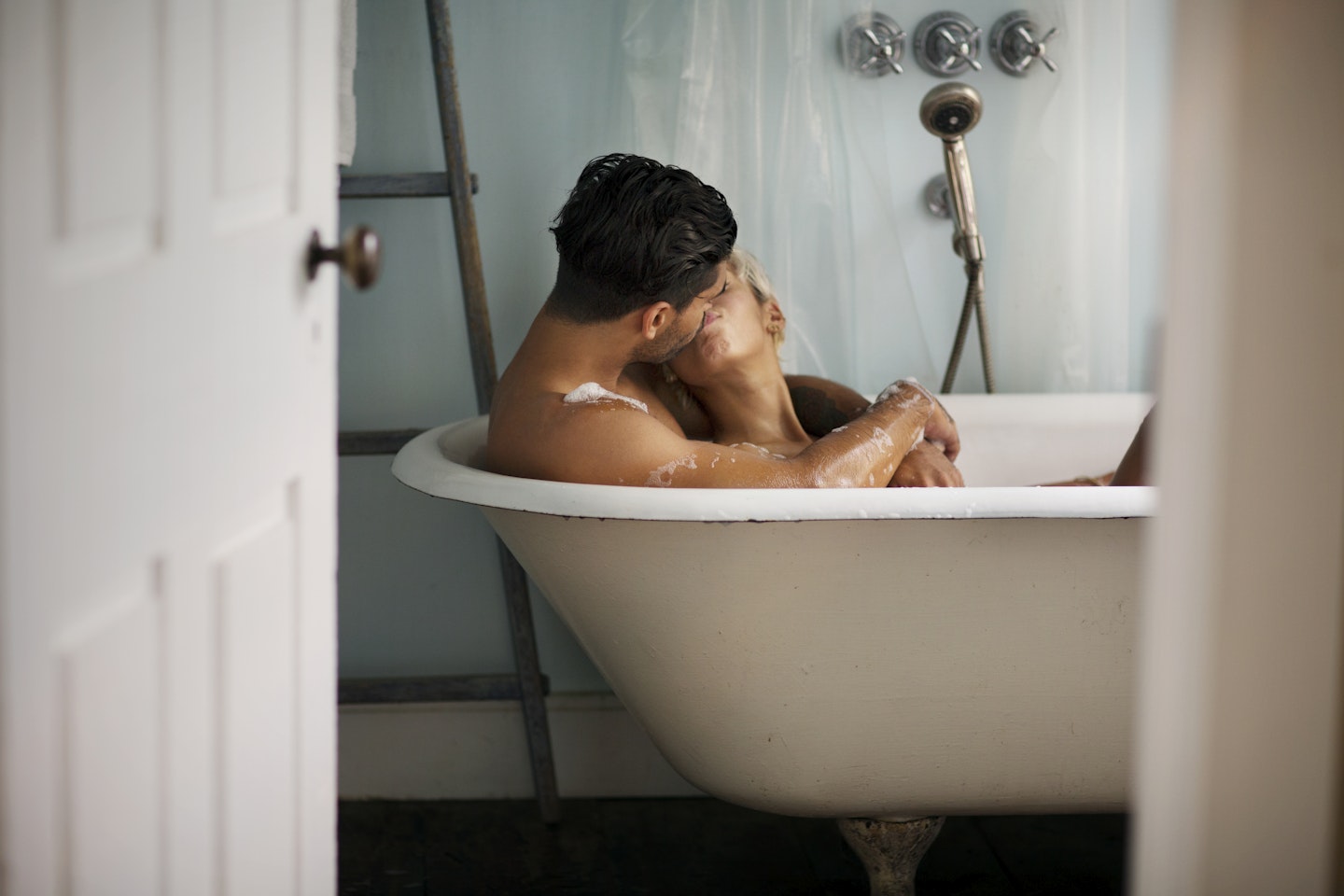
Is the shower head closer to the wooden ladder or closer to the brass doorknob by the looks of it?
the wooden ladder

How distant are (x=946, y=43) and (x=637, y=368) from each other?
856mm

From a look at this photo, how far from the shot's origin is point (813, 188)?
2.14 meters

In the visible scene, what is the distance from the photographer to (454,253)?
7.05 ft

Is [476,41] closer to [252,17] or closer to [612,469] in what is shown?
[612,469]

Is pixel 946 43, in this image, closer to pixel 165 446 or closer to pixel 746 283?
pixel 746 283

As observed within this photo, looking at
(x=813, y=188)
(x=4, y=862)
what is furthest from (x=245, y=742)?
(x=813, y=188)

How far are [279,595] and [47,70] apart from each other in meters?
0.46

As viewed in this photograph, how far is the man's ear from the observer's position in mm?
1629

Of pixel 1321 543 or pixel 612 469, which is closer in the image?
Answer: pixel 1321 543

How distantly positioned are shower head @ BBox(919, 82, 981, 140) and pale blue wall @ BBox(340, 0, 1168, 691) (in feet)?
0.97

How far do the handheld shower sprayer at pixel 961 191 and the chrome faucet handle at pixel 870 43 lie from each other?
0.54 ft

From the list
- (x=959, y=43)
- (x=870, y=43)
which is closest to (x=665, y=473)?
(x=870, y=43)

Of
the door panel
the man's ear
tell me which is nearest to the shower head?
the man's ear

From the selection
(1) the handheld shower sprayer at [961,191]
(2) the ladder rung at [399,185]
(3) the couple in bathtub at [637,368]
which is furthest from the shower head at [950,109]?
(2) the ladder rung at [399,185]
